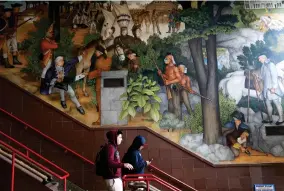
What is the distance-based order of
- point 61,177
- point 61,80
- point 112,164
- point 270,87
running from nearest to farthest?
point 112,164
point 61,177
point 61,80
point 270,87

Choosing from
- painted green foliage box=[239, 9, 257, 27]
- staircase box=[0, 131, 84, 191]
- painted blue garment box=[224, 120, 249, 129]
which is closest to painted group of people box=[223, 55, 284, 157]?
painted blue garment box=[224, 120, 249, 129]

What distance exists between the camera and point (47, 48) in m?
8.64

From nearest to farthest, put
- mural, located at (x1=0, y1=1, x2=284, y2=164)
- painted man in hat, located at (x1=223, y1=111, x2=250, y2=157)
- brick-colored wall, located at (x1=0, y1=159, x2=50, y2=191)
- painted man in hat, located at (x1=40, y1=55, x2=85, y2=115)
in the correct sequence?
brick-colored wall, located at (x1=0, y1=159, x2=50, y2=191), painted man in hat, located at (x1=223, y1=111, x2=250, y2=157), mural, located at (x1=0, y1=1, x2=284, y2=164), painted man in hat, located at (x1=40, y1=55, x2=85, y2=115)

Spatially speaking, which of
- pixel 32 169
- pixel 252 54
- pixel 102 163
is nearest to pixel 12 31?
pixel 32 169

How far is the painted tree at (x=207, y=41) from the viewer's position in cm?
831

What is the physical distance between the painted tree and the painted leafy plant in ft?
3.68

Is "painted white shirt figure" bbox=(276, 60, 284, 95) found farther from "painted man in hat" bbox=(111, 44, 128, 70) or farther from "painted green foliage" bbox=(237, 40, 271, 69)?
"painted man in hat" bbox=(111, 44, 128, 70)

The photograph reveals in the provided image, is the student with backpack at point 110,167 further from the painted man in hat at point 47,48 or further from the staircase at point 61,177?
the painted man in hat at point 47,48

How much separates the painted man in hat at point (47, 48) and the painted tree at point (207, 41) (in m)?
2.90

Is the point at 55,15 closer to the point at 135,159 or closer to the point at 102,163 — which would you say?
the point at 135,159

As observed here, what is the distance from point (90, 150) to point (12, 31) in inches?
142

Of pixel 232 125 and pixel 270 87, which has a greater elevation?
pixel 270 87

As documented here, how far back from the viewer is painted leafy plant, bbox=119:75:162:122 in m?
8.30

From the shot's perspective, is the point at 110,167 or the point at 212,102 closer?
the point at 110,167
